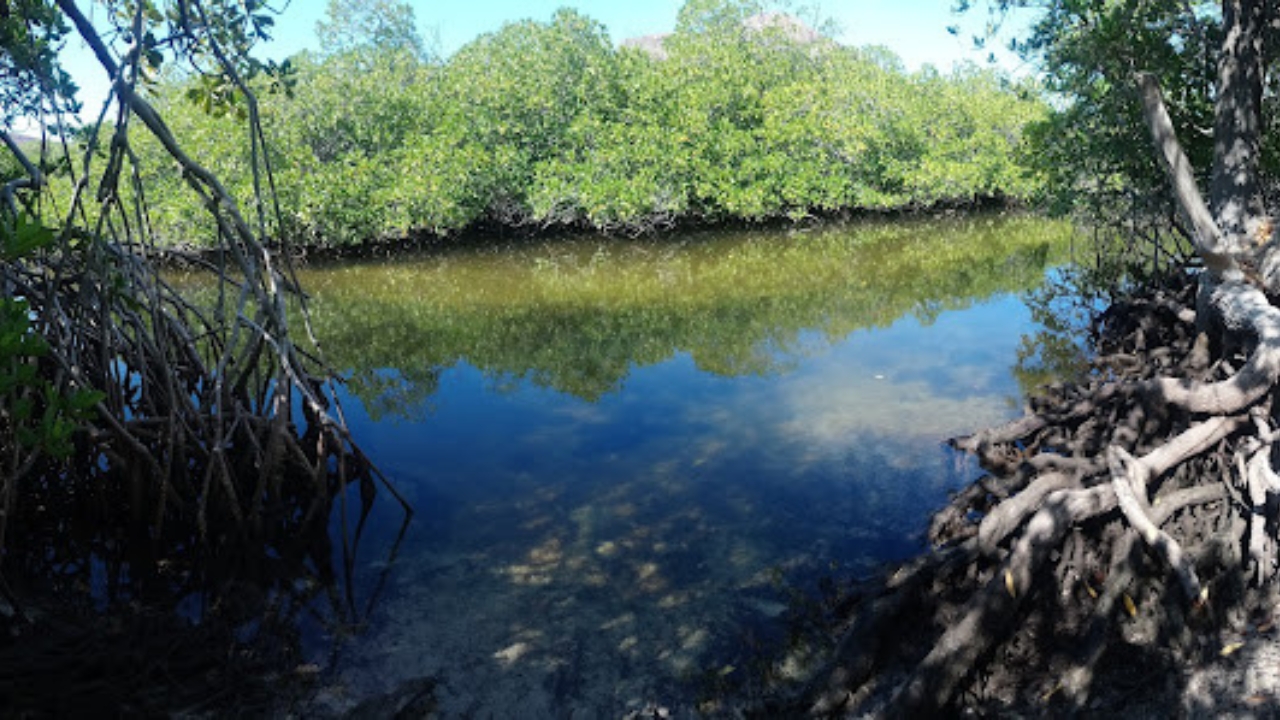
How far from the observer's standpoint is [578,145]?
2459cm

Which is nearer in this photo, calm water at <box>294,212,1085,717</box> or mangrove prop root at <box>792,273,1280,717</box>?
mangrove prop root at <box>792,273,1280,717</box>

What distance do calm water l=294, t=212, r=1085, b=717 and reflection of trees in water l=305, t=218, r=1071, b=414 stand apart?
8 cm

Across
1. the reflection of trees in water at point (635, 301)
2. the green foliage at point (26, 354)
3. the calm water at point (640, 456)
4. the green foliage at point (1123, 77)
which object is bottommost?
the calm water at point (640, 456)

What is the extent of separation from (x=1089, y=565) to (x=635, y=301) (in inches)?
433

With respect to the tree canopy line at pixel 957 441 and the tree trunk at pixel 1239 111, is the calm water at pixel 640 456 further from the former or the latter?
the tree trunk at pixel 1239 111

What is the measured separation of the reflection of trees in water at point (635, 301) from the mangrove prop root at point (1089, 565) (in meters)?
5.25

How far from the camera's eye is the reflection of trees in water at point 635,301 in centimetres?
1095

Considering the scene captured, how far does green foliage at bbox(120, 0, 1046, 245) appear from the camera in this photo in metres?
21.4

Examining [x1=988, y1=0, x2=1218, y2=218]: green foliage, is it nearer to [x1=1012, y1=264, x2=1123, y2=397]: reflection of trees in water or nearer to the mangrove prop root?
[x1=1012, y1=264, x2=1123, y2=397]: reflection of trees in water

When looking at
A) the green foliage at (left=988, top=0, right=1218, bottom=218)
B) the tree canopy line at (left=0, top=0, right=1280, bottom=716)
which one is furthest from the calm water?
the green foliage at (left=988, top=0, right=1218, bottom=218)

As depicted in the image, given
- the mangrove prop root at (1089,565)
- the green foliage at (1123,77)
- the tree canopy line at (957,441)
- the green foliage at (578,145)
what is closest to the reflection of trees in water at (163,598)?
the tree canopy line at (957,441)

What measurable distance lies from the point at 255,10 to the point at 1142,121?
28.0 feet

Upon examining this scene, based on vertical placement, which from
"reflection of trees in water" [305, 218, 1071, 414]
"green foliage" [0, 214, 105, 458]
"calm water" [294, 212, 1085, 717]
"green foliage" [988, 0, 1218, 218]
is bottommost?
"calm water" [294, 212, 1085, 717]

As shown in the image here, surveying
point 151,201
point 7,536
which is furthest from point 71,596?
point 151,201
